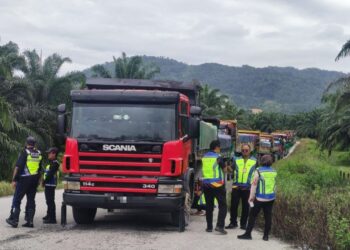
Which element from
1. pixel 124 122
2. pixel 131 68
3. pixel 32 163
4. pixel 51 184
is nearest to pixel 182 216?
pixel 124 122

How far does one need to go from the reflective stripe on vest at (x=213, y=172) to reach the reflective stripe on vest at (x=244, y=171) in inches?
16.8

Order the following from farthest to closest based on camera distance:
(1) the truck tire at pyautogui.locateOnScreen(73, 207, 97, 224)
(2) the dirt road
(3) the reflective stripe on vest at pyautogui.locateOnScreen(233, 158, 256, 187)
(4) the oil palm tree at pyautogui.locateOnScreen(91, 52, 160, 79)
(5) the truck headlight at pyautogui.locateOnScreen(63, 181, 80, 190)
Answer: (4) the oil palm tree at pyautogui.locateOnScreen(91, 52, 160, 79) < (1) the truck tire at pyautogui.locateOnScreen(73, 207, 97, 224) < (3) the reflective stripe on vest at pyautogui.locateOnScreen(233, 158, 256, 187) < (5) the truck headlight at pyautogui.locateOnScreen(63, 181, 80, 190) < (2) the dirt road

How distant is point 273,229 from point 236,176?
126 centimetres

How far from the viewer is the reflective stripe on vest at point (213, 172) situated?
1102 cm

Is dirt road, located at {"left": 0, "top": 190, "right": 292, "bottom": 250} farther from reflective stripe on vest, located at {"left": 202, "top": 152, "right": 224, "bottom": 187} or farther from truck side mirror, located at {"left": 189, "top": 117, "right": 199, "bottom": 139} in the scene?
truck side mirror, located at {"left": 189, "top": 117, "right": 199, "bottom": 139}

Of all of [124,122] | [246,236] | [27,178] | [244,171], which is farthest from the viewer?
[244,171]

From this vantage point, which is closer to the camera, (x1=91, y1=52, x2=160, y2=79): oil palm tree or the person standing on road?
the person standing on road

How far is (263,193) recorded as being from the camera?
10352mm

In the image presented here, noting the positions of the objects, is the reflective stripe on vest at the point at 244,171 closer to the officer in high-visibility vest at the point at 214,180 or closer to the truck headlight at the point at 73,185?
the officer in high-visibility vest at the point at 214,180

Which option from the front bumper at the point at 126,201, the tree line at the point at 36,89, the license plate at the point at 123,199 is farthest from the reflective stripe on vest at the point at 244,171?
the tree line at the point at 36,89

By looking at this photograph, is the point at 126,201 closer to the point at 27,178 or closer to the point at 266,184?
the point at 27,178

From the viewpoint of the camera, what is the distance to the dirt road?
931 cm

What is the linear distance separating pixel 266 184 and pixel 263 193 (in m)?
0.18

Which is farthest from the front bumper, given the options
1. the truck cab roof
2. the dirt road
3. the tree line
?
the tree line
